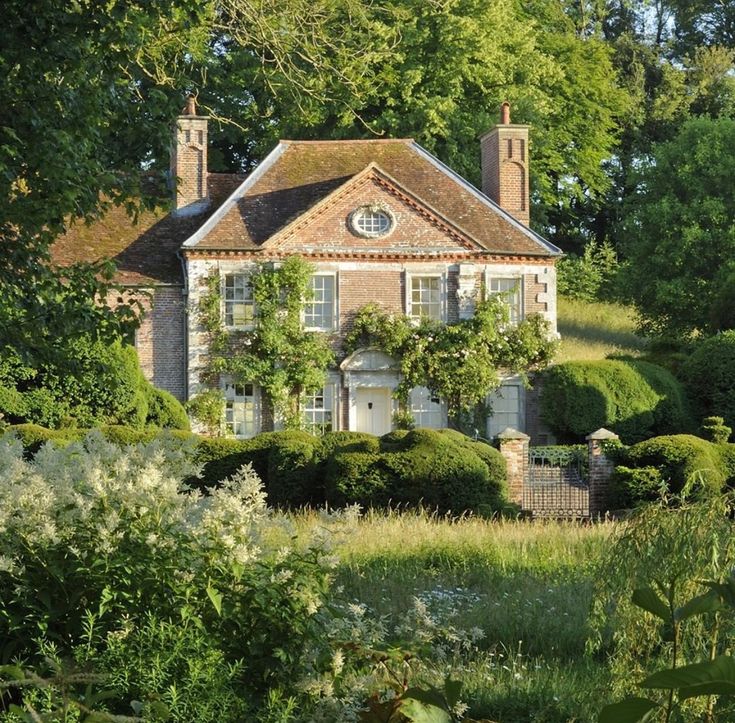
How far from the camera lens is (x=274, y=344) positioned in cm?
3112

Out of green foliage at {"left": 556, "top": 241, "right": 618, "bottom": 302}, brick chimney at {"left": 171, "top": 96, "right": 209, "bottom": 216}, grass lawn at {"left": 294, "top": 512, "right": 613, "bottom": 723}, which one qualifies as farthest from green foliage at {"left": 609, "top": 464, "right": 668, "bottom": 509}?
green foliage at {"left": 556, "top": 241, "right": 618, "bottom": 302}

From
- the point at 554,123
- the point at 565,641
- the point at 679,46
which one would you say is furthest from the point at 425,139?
the point at 565,641

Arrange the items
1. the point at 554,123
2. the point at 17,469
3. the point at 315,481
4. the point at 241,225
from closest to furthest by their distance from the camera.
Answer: the point at 17,469
the point at 315,481
the point at 241,225
the point at 554,123

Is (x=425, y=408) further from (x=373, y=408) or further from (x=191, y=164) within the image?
(x=191, y=164)

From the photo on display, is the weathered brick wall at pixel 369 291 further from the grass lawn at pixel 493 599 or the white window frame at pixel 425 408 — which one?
the grass lawn at pixel 493 599

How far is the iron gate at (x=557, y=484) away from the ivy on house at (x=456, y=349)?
17.2 feet

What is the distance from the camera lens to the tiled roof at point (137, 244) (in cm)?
3159

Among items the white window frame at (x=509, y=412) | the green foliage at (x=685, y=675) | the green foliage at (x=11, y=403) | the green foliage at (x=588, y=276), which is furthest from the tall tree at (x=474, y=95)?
the green foliage at (x=685, y=675)

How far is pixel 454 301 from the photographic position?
105 ft

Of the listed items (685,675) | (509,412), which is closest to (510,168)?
(509,412)

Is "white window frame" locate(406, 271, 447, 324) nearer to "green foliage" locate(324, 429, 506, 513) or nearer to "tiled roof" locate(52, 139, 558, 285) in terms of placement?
"tiled roof" locate(52, 139, 558, 285)

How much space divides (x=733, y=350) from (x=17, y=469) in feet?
82.5

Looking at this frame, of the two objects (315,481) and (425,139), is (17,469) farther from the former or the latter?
(425,139)

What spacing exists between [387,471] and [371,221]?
13.1m
